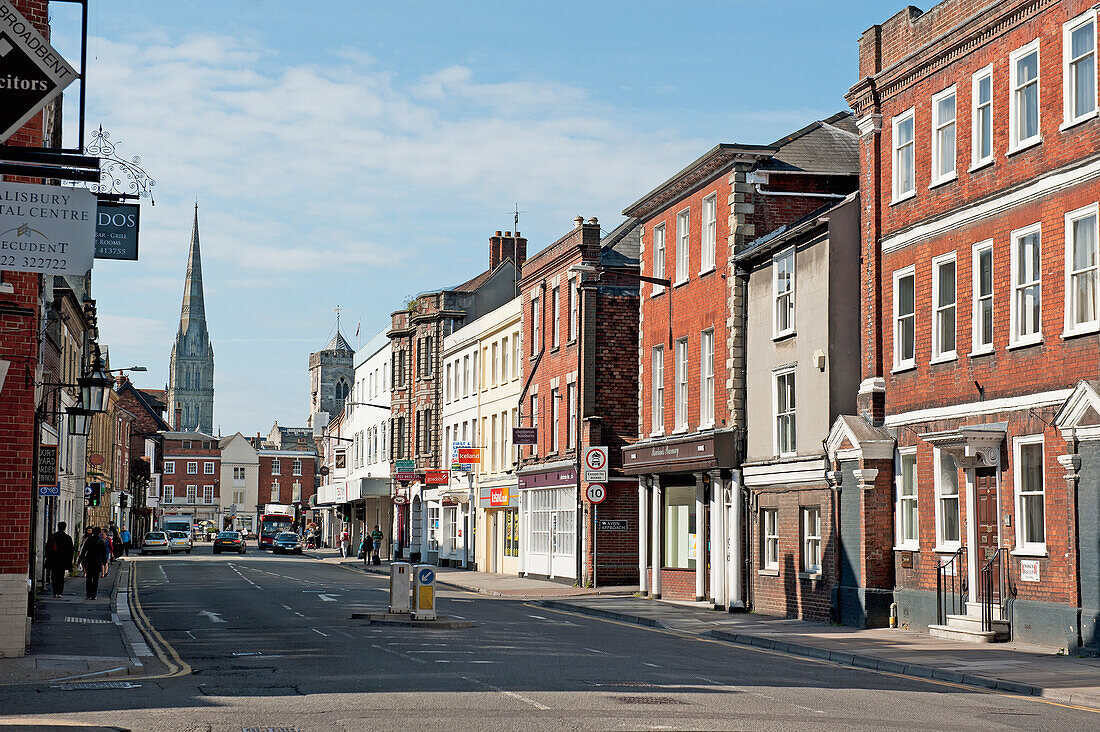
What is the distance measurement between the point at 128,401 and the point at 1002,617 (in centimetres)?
10766

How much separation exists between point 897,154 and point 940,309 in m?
3.64

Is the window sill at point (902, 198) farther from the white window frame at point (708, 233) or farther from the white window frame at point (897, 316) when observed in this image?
the white window frame at point (708, 233)

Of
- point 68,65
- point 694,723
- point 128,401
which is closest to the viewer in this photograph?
point 694,723

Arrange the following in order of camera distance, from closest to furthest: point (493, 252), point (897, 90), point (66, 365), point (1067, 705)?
1. point (1067, 705)
2. point (897, 90)
3. point (66, 365)
4. point (493, 252)

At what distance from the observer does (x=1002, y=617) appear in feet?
73.2

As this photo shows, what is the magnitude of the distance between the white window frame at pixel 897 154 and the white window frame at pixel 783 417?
4.65 metres

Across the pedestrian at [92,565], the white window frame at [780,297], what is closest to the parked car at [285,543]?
the pedestrian at [92,565]

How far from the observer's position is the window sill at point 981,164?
23.2 metres

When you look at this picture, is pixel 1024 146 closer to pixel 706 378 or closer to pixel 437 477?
pixel 706 378

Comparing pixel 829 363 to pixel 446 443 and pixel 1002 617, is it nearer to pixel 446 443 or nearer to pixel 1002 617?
pixel 1002 617

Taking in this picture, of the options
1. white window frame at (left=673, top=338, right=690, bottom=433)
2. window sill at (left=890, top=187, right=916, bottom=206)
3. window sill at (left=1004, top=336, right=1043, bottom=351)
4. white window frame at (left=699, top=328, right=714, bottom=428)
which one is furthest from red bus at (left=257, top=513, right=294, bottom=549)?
window sill at (left=1004, top=336, right=1043, bottom=351)

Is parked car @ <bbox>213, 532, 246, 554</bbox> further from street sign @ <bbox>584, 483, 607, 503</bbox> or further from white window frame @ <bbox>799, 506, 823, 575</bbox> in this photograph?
white window frame @ <bbox>799, 506, 823, 575</bbox>

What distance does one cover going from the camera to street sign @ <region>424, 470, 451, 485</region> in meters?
59.7

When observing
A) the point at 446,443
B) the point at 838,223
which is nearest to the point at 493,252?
the point at 446,443
